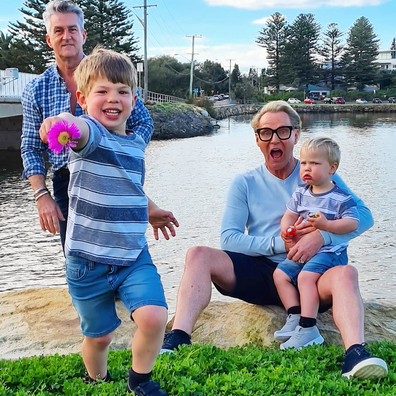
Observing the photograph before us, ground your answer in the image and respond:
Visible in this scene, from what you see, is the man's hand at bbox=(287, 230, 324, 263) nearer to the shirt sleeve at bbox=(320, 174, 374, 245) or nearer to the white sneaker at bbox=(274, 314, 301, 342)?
the shirt sleeve at bbox=(320, 174, 374, 245)

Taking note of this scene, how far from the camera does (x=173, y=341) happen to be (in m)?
3.02

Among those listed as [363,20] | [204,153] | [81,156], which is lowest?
[204,153]

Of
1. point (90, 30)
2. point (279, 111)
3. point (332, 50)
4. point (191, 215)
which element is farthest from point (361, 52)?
point (279, 111)

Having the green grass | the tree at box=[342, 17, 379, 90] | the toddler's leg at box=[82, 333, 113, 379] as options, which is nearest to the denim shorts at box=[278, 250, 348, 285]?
the green grass

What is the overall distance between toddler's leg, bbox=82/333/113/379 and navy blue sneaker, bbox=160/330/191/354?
44cm

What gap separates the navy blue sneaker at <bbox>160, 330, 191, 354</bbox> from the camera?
9.77 feet

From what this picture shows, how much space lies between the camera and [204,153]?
23359 millimetres

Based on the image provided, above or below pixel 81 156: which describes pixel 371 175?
below

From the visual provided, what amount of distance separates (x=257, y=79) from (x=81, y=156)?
93.8m

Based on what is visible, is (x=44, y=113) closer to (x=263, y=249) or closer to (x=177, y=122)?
(x=263, y=249)

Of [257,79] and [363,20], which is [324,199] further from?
[257,79]

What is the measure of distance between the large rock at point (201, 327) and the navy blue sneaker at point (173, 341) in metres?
0.53

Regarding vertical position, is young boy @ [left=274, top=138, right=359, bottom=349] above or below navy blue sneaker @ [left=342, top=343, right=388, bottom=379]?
above

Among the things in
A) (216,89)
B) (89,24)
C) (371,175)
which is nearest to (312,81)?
(216,89)
